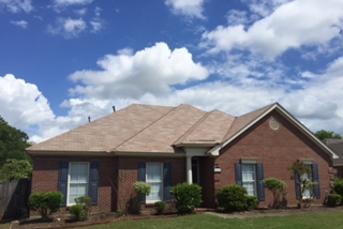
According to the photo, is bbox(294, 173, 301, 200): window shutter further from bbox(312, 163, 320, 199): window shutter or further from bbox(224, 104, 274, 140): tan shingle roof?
bbox(224, 104, 274, 140): tan shingle roof

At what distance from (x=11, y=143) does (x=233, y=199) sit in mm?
62627

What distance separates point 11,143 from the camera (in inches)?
2874

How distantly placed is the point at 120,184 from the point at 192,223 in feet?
17.7

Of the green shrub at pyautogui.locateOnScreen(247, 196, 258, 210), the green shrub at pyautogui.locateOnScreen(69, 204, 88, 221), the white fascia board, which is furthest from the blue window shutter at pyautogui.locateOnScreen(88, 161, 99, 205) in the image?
the green shrub at pyautogui.locateOnScreen(247, 196, 258, 210)

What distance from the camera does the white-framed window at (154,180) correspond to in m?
20.4

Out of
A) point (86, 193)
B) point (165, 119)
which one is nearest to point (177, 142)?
point (165, 119)

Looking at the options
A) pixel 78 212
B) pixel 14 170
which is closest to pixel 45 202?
pixel 78 212

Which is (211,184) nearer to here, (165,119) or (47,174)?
(165,119)

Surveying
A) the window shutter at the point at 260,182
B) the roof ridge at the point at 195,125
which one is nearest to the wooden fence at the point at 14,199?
the roof ridge at the point at 195,125

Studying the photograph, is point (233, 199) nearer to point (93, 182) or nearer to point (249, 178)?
point (249, 178)

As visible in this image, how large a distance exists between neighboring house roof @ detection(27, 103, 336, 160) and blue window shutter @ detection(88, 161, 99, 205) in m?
0.85

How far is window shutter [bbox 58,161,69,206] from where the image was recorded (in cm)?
1905

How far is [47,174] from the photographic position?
62.4 ft

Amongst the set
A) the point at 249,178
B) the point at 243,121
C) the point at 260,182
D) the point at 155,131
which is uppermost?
the point at 243,121
